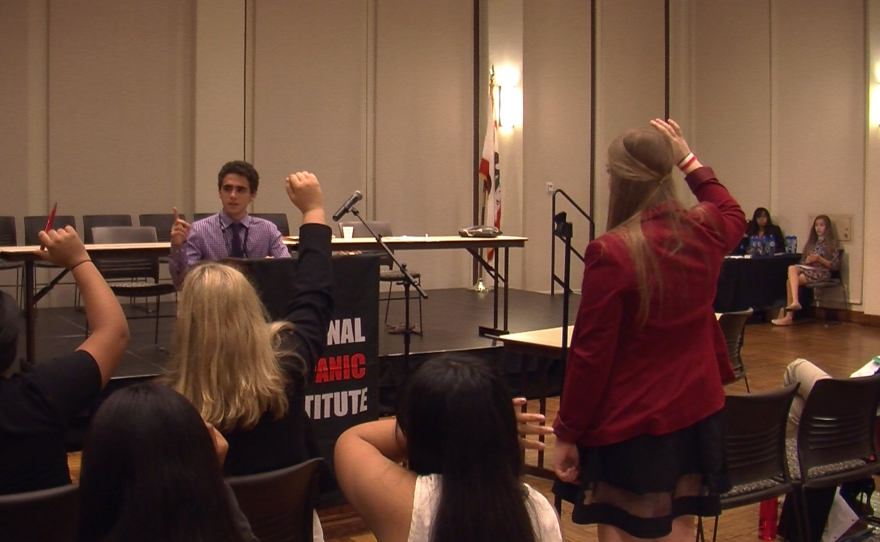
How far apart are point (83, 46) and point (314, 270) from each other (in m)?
6.60

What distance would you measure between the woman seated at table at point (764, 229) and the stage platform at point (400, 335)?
2.42 meters

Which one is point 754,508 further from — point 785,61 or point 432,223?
point 785,61

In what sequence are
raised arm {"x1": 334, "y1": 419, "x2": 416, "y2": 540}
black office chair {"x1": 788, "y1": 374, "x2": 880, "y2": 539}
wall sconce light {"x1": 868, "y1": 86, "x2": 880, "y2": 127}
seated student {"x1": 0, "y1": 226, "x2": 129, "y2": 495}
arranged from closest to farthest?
raised arm {"x1": 334, "y1": 419, "x2": 416, "y2": 540}
seated student {"x1": 0, "y1": 226, "x2": 129, "y2": 495}
black office chair {"x1": 788, "y1": 374, "x2": 880, "y2": 539}
wall sconce light {"x1": 868, "y1": 86, "x2": 880, "y2": 127}

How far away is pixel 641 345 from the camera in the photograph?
1939mm

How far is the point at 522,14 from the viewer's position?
995 cm

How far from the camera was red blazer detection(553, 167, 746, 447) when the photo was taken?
1.90m

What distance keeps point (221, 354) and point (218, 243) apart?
7.41 ft

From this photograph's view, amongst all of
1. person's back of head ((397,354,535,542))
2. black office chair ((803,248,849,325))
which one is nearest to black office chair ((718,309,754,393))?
person's back of head ((397,354,535,542))

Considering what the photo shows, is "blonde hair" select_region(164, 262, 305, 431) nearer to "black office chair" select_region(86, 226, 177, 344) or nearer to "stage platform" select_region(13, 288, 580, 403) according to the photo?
"stage platform" select_region(13, 288, 580, 403)

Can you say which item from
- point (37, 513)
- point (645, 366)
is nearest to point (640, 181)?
point (645, 366)

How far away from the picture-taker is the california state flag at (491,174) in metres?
9.47

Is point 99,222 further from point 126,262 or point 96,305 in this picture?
point 96,305

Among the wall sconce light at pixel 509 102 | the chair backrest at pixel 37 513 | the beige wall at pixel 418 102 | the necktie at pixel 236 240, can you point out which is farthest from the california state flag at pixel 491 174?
the chair backrest at pixel 37 513

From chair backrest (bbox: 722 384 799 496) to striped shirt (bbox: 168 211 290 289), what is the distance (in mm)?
2296
